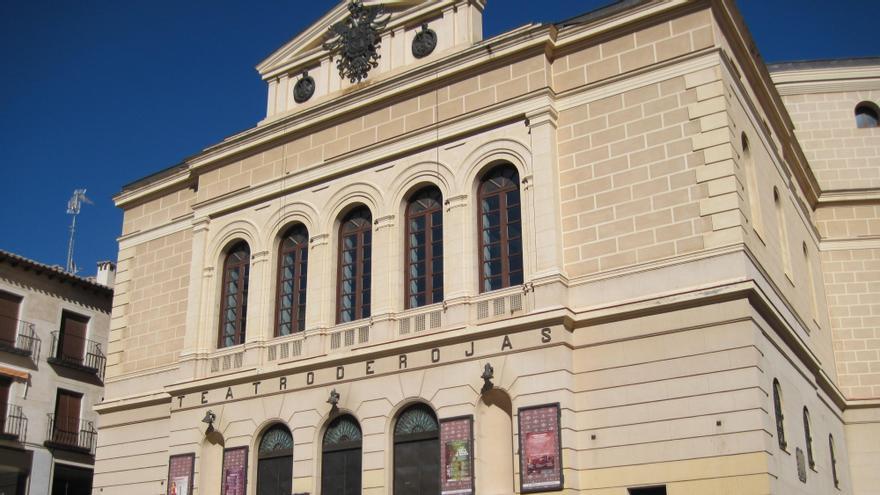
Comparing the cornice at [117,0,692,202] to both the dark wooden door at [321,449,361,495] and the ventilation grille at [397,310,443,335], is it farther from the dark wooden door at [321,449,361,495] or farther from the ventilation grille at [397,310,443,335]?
the dark wooden door at [321,449,361,495]

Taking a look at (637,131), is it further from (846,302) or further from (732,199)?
(846,302)

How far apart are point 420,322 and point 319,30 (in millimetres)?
9070

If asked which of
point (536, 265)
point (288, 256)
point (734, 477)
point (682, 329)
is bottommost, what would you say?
point (734, 477)

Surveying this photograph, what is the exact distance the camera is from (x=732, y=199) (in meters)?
18.7

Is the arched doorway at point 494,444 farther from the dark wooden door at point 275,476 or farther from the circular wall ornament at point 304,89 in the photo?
the circular wall ornament at point 304,89

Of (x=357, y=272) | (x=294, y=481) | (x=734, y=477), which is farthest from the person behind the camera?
(x=357, y=272)

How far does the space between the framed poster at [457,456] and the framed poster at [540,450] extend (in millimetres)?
1185

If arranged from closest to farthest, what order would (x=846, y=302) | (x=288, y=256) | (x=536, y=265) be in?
(x=536, y=265), (x=288, y=256), (x=846, y=302)

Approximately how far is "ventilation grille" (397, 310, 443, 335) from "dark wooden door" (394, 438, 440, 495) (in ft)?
7.95

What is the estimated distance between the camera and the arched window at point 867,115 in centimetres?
3069

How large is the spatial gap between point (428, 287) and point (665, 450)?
6.64 meters

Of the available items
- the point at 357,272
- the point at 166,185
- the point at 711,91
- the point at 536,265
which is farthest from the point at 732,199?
the point at 166,185

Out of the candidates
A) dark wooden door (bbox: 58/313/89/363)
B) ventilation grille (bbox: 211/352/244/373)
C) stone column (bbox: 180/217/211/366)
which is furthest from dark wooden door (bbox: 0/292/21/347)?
ventilation grille (bbox: 211/352/244/373)

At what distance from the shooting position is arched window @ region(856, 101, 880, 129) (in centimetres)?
3069
